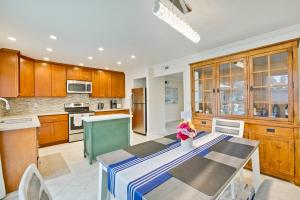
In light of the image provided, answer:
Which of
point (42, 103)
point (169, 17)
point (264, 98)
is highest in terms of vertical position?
point (169, 17)

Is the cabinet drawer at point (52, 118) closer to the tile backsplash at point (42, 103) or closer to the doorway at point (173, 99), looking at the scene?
the tile backsplash at point (42, 103)

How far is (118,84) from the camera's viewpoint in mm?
5977

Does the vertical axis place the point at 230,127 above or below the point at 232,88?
below

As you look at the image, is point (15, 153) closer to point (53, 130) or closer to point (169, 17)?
point (53, 130)

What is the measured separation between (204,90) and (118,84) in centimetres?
371

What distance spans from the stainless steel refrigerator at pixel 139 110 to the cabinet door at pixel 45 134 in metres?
2.67

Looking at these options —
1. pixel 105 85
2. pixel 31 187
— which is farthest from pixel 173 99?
pixel 31 187

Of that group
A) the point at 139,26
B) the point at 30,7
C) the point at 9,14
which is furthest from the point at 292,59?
the point at 9,14

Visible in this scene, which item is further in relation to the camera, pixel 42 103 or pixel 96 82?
pixel 96 82

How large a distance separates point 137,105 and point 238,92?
3372 millimetres

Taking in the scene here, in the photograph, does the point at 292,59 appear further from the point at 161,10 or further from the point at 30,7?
the point at 30,7

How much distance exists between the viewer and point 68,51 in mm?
3502

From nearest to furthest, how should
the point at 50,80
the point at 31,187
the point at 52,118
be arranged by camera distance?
the point at 31,187 → the point at 52,118 → the point at 50,80

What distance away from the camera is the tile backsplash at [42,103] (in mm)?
4008
